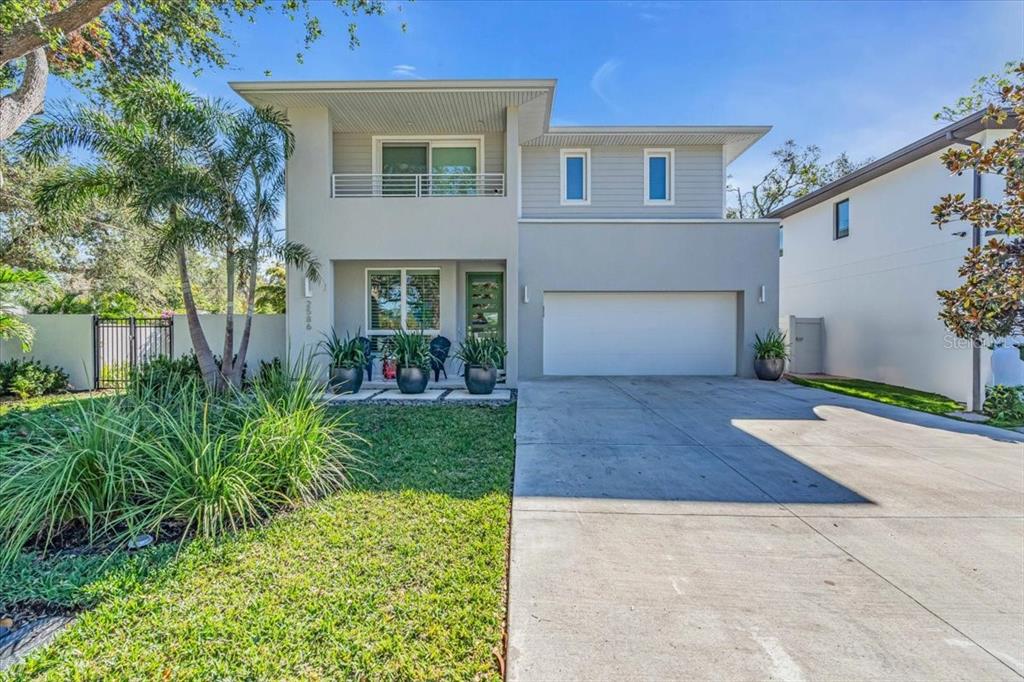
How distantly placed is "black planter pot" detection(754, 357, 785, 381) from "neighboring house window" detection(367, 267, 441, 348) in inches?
309

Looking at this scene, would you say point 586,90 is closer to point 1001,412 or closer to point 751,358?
point 751,358

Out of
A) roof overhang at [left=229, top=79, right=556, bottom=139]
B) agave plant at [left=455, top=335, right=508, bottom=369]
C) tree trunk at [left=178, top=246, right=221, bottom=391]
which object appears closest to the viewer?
tree trunk at [left=178, top=246, right=221, bottom=391]

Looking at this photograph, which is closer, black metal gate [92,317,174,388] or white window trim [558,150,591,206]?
black metal gate [92,317,174,388]

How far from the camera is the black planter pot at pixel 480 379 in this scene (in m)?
9.09

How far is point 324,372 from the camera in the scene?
9766 millimetres

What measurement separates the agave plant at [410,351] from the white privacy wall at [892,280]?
10.7 meters

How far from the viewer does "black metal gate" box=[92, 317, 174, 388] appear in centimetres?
1089

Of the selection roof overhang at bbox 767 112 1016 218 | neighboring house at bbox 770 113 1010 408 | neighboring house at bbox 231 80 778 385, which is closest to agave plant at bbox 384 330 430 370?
neighboring house at bbox 231 80 778 385

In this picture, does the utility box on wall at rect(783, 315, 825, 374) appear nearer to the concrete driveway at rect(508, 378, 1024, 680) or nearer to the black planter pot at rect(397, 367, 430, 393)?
the concrete driveway at rect(508, 378, 1024, 680)


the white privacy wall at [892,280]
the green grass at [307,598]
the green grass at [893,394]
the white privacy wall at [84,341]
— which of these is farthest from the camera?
the white privacy wall at [84,341]

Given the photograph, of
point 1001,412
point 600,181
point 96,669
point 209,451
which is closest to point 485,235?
point 600,181

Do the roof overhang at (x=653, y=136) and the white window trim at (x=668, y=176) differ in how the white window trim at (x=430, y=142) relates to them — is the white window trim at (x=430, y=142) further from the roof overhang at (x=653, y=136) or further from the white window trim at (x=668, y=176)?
the white window trim at (x=668, y=176)

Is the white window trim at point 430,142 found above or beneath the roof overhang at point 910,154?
above

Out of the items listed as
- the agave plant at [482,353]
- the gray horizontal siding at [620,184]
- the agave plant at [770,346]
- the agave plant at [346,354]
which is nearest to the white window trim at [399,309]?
the agave plant at [346,354]
